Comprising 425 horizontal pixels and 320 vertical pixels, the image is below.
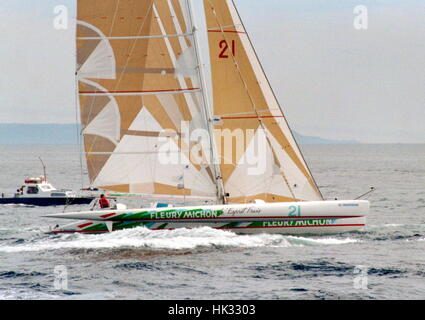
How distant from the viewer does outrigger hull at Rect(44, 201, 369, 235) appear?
33.1m

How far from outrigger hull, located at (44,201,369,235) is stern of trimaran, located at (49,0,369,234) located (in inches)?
1.7

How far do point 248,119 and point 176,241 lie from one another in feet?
22.4

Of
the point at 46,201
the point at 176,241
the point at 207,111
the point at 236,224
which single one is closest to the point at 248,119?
the point at 207,111

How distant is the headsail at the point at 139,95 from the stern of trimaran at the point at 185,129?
0.15 ft

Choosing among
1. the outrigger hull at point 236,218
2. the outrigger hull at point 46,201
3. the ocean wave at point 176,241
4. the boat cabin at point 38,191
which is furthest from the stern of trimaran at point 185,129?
the boat cabin at point 38,191

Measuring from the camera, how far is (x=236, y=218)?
109ft

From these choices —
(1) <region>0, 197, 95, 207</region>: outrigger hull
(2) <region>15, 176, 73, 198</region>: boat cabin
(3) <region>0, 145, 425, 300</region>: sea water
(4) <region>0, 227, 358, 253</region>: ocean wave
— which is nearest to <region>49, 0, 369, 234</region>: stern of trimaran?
(4) <region>0, 227, 358, 253</region>: ocean wave

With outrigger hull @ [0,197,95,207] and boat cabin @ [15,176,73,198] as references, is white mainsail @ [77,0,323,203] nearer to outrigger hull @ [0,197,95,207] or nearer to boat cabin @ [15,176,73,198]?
outrigger hull @ [0,197,95,207]

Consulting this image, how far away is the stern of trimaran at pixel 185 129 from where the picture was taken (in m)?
33.5

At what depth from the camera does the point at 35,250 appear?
107 ft

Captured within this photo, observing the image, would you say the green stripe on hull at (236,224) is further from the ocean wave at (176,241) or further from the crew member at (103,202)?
the crew member at (103,202)

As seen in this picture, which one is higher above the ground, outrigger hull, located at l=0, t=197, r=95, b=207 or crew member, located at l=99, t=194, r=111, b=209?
crew member, located at l=99, t=194, r=111, b=209
